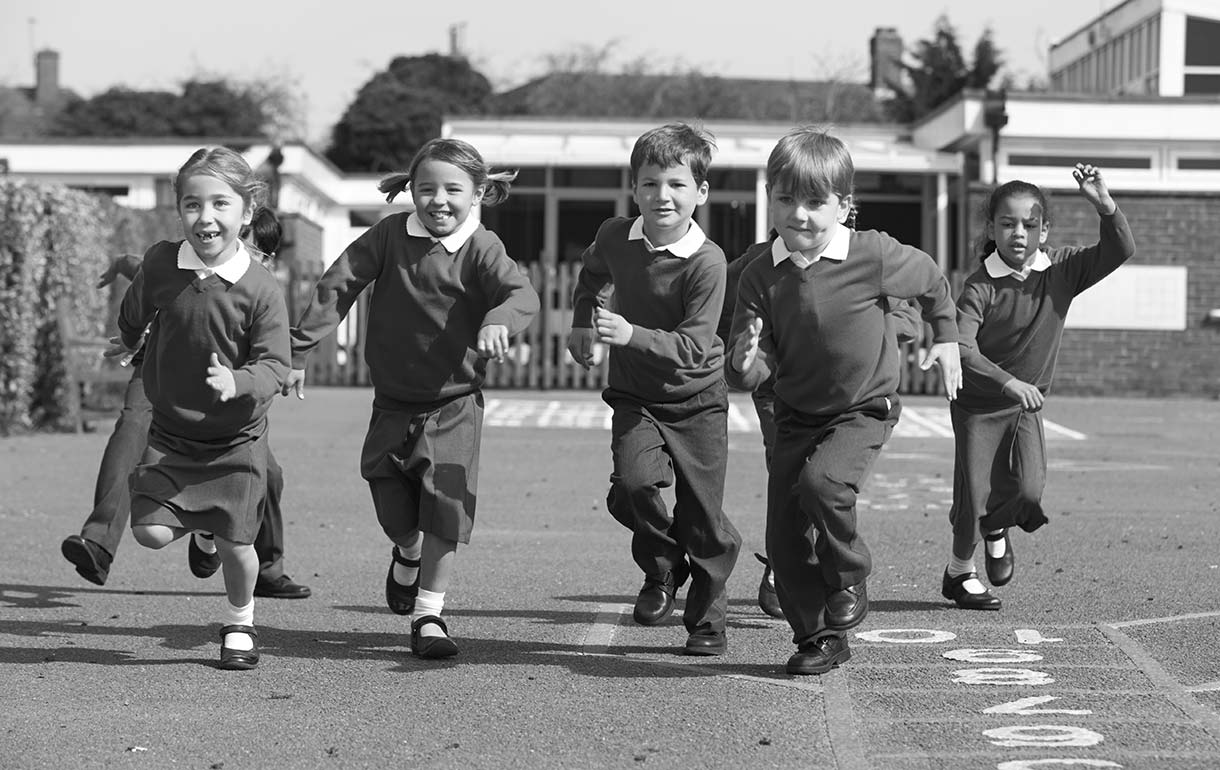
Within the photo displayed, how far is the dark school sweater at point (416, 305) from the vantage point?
6.60m

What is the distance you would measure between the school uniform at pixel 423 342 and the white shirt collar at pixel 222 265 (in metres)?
0.35

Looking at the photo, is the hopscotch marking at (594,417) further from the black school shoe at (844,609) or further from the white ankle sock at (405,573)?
the black school shoe at (844,609)

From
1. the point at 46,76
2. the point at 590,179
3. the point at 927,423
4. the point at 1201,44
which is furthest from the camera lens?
the point at 46,76

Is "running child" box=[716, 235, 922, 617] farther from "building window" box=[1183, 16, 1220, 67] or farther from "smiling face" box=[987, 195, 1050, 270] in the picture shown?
"building window" box=[1183, 16, 1220, 67]

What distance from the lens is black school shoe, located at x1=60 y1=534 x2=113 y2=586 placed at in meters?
7.22

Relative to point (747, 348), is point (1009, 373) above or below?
below

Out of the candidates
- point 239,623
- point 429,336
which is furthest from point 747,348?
point 239,623

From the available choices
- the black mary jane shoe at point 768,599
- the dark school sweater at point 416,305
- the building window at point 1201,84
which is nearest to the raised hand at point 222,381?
the dark school sweater at point 416,305

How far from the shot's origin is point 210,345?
6.31 meters

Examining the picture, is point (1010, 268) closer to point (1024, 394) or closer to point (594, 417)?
point (1024, 394)

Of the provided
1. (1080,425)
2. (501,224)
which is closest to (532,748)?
(1080,425)

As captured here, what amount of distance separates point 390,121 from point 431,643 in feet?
193

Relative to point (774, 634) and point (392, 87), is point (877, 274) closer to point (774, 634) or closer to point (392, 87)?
point (774, 634)

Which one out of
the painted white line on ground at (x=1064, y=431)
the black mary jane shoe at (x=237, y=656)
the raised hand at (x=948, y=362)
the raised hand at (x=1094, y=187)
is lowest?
the painted white line on ground at (x=1064, y=431)
